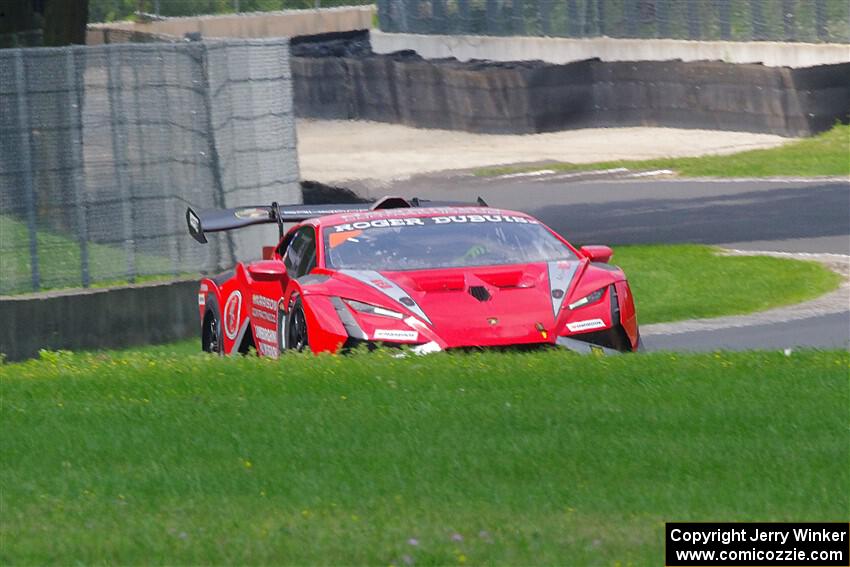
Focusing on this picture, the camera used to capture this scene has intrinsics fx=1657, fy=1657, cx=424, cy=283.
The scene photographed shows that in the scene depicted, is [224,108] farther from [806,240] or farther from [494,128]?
[494,128]

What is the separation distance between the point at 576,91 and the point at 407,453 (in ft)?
93.2

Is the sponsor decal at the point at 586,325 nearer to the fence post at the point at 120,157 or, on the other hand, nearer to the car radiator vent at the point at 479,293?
the car radiator vent at the point at 479,293

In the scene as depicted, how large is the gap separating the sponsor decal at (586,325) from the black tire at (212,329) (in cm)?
334

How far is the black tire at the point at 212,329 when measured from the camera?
12316 millimetres

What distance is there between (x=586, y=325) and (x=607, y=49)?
33.3 metres

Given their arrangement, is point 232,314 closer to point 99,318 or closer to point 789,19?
point 99,318

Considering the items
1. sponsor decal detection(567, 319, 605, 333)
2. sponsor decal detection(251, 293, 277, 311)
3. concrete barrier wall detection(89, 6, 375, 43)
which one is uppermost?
concrete barrier wall detection(89, 6, 375, 43)

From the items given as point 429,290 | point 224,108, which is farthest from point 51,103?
point 429,290

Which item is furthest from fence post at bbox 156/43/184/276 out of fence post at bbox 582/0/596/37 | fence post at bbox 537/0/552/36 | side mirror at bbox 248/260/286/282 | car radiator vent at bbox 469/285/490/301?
fence post at bbox 537/0/552/36

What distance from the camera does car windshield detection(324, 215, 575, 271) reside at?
10570 millimetres

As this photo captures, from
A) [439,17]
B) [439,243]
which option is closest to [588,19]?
[439,17]

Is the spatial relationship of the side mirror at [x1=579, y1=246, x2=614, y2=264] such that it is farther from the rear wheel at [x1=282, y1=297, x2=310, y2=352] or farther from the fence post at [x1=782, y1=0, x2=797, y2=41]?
the fence post at [x1=782, y1=0, x2=797, y2=41]

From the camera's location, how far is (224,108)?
16156mm

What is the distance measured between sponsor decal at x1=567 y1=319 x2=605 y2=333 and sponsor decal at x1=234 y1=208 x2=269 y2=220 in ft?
10.5
